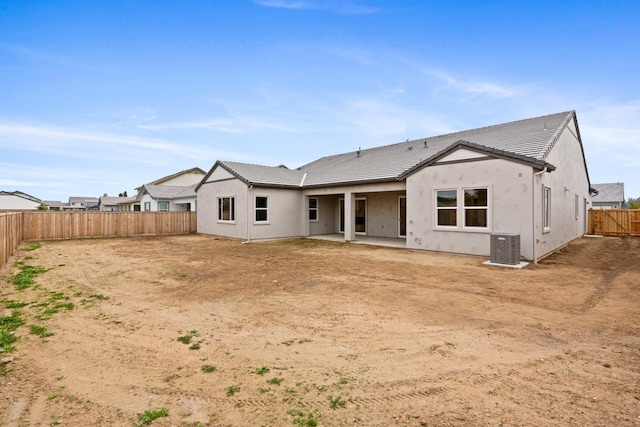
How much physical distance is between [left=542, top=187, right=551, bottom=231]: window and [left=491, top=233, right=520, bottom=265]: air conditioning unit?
2784 millimetres

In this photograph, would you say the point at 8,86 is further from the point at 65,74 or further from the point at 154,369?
the point at 154,369

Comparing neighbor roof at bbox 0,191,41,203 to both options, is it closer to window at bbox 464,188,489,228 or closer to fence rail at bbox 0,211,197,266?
fence rail at bbox 0,211,197,266

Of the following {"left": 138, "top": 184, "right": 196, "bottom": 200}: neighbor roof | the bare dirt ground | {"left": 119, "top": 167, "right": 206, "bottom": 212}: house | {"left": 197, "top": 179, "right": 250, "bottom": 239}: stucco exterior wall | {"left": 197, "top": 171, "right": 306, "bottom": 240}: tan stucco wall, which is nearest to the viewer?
the bare dirt ground

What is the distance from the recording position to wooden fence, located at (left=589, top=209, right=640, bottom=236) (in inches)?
792

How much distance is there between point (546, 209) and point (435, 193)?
4.15 m

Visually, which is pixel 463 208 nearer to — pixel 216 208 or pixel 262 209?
pixel 262 209

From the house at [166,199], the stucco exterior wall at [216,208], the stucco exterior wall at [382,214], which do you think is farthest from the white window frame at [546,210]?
the house at [166,199]

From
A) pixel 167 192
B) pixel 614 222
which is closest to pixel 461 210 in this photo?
pixel 614 222

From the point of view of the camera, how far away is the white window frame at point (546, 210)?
11547 mm

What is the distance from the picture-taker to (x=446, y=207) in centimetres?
1238

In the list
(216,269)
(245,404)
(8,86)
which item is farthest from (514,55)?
(8,86)

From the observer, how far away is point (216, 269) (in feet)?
31.6

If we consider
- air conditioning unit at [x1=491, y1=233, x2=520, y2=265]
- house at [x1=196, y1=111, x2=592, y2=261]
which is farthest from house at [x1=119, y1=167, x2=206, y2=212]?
air conditioning unit at [x1=491, y1=233, x2=520, y2=265]

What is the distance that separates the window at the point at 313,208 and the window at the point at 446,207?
8.82 m
